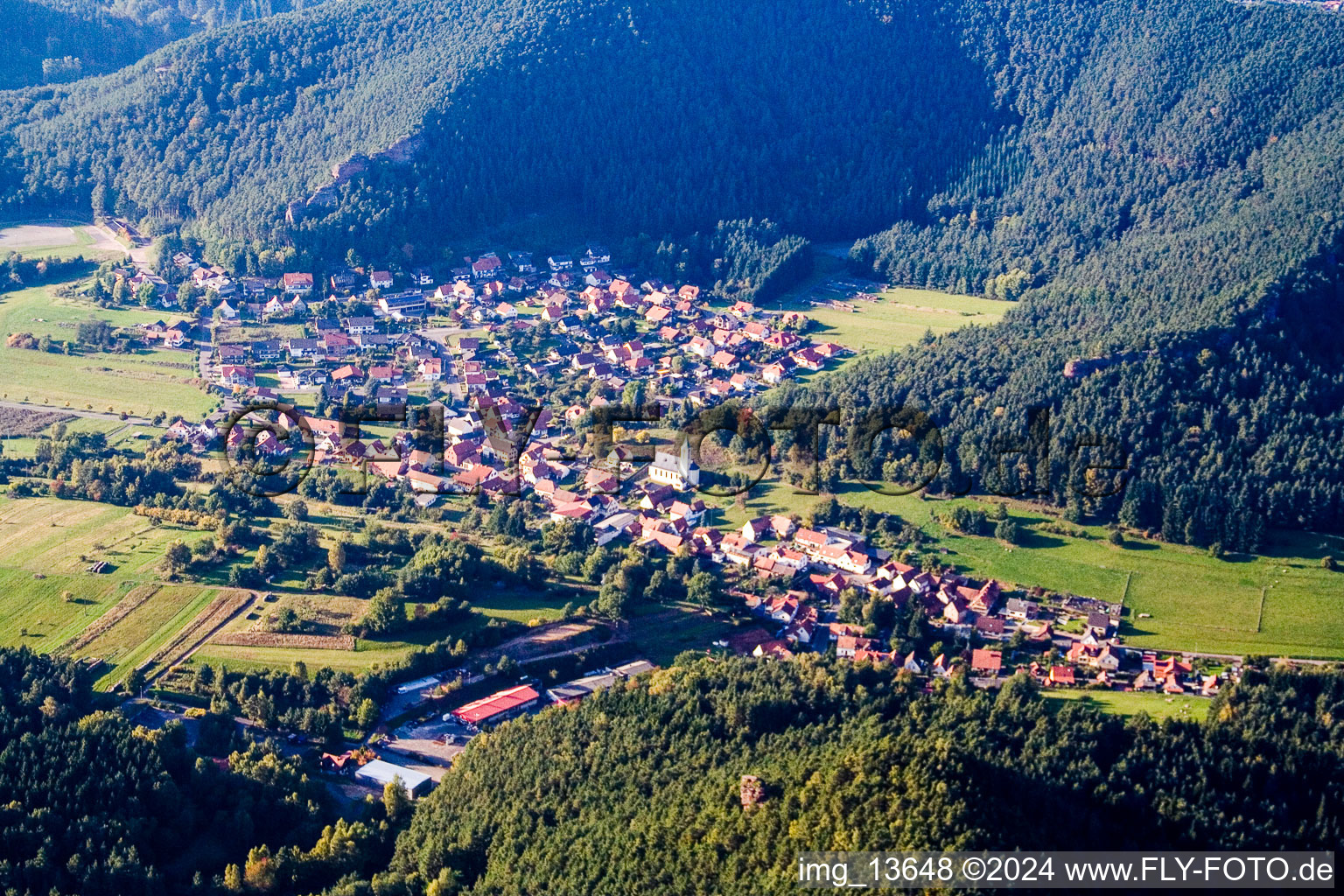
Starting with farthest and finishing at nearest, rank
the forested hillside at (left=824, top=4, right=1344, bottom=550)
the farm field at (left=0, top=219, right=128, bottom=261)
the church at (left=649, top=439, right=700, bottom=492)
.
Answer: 1. the farm field at (left=0, top=219, right=128, bottom=261)
2. the church at (left=649, top=439, right=700, bottom=492)
3. the forested hillside at (left=824, top=4, right=1344, bottom=550)

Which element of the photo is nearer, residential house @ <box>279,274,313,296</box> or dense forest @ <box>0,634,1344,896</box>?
dense forest @ <box>0,634,1344,896</box>

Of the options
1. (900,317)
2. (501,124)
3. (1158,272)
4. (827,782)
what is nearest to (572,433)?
(900,317)

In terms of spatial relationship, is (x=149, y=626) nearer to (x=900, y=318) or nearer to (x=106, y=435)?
(x=106, y=435)

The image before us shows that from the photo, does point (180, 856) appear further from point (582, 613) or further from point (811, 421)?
point (811, 421)

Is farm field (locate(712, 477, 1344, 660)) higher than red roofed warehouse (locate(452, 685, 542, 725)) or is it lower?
higher

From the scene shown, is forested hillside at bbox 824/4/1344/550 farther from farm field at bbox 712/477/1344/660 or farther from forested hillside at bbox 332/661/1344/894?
forested hillside at bbox 332/661/1344/894

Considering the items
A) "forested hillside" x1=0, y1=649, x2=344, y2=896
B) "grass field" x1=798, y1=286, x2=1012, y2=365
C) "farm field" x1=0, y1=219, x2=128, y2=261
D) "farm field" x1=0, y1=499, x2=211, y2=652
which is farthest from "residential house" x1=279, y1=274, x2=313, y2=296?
"forested hillside" x1=0, y1=649, x2=344, y2=896

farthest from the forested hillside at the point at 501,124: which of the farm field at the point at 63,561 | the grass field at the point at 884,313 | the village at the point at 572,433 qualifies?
the farm field at the point at 63,561
